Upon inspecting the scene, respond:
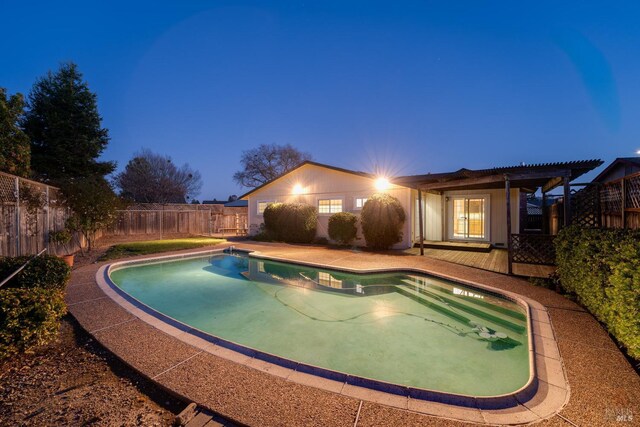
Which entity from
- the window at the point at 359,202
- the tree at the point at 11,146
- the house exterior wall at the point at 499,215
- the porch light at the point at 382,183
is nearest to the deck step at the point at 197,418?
the porch light at the point at 382,183

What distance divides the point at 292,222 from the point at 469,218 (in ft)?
28.4

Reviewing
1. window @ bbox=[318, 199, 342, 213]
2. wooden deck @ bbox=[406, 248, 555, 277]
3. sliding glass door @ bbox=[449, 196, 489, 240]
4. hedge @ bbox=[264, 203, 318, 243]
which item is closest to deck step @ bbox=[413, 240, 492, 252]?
wooden deck @ bbox=[406, 248, 555, 277]

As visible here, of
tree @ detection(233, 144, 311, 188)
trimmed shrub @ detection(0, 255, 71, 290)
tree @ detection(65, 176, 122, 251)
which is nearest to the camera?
trimmed shrub @ detection(0, 255, 71, 290)

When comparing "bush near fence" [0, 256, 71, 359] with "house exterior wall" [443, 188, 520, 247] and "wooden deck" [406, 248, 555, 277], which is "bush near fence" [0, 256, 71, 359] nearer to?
"wooden deck" [406, 248, 555, 277]

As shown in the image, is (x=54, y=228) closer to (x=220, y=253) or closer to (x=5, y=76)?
(x=220, y=253)

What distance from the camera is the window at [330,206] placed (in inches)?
564

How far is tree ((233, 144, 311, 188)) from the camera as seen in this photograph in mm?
37375

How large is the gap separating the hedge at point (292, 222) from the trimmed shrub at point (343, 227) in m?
1.45

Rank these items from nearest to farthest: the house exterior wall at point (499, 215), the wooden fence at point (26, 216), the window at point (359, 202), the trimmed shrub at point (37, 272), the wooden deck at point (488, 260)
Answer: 1. the trimmed shrub at point (37, 272)
2. the wooden fence at point (26, 216)
3. the wooden deck at point (488, 260)
4. the house exterior wall at point (499, 215)
5. the window at point (359, 202)

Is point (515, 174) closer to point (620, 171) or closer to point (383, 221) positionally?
point (383, 221)

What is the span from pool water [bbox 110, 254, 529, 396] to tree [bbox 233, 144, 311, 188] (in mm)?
29558

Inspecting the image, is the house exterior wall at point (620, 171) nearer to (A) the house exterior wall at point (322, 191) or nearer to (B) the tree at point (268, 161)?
(A) the house exterior wall at point (322, 191)

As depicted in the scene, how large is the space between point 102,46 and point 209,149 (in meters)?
39.2

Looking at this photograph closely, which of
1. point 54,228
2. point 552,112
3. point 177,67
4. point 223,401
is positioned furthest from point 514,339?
point 552,112
